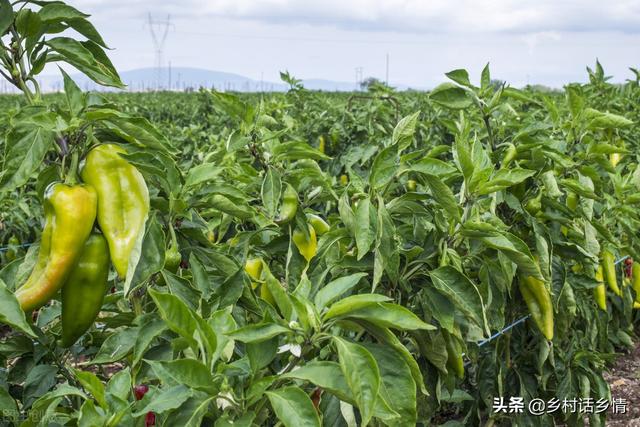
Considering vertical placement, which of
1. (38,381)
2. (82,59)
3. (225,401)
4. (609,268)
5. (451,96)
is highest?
(82,59)

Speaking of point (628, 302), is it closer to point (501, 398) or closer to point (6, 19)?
point (501, 398)

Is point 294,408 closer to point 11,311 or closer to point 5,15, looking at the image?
point 11,311

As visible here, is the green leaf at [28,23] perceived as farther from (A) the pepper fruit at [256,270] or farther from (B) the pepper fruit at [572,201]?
(B) the pepper fruit at [572,201]

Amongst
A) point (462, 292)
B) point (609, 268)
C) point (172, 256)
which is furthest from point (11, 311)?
point (609, 268)

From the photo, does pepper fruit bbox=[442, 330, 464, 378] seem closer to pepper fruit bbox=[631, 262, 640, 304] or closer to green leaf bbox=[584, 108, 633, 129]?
green leaf bbox=[584, 108, 633, 129]

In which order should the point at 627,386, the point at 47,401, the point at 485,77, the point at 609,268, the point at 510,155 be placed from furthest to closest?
1. the point at 627,386
2. the point at 609,268
3. the point at 485,77
4. the point at 510,155
5. the point at 47,401

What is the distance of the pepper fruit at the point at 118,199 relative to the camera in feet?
4.17

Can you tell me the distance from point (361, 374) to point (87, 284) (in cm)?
53

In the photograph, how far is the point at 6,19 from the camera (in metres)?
1.35

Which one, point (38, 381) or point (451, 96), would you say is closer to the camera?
point (38, 381)

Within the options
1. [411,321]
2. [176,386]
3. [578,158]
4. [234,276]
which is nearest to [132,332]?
[234,276]

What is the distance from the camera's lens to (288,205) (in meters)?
1.89

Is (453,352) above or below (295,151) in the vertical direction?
below

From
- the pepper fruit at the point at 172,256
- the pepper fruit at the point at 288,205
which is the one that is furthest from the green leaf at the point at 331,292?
the pepper fruit at the point at 288,205
